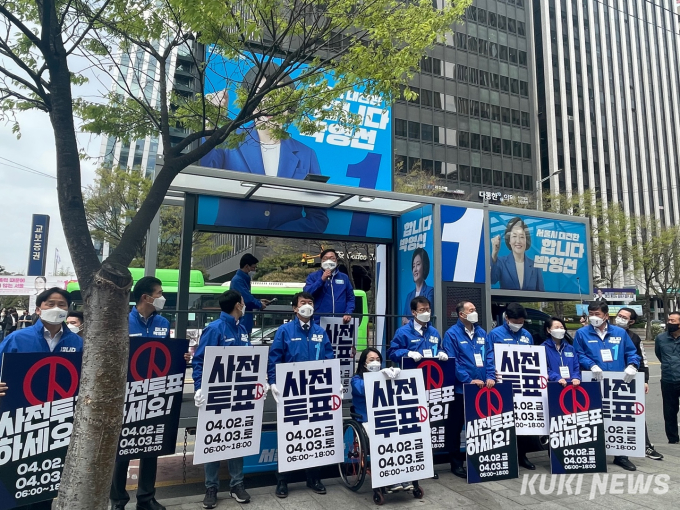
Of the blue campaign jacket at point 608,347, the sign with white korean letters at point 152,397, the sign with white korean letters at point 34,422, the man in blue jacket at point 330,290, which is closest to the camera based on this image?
the sign with white korean letters at point 34,422

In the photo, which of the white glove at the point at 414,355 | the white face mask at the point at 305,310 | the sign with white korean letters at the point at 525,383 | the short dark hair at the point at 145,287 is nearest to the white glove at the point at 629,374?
the sign with white korean letters at the point at 525,383

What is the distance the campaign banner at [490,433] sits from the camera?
5125 mm

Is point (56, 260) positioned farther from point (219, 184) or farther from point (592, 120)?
point (592, 120)

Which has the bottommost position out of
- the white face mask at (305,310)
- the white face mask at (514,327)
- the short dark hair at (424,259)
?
the white face mask at (514,327)

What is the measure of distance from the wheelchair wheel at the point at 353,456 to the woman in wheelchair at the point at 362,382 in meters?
0.11

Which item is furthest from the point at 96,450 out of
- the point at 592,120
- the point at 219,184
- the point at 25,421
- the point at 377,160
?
the point at 592,120

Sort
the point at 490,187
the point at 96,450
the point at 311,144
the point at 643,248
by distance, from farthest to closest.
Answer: the point at 490,187, the point at 643,248, the point at 311,144, the point at 96,450

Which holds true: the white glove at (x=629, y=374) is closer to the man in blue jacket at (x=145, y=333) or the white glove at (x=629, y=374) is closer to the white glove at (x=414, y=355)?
the white glove at (x=414, y=355)

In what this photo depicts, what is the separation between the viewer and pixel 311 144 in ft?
29.7

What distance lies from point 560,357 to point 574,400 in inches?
22.5

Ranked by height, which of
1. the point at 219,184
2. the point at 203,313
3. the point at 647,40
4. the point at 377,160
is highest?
the point at 647,40

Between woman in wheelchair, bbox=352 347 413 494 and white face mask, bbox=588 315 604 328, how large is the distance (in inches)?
116

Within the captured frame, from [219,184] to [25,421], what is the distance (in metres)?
3.79

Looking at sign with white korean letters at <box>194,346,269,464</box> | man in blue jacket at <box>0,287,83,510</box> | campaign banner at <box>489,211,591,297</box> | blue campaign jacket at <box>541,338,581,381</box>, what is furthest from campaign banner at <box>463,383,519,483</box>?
man in blue jacket at <box>0,287,83,510</box>
